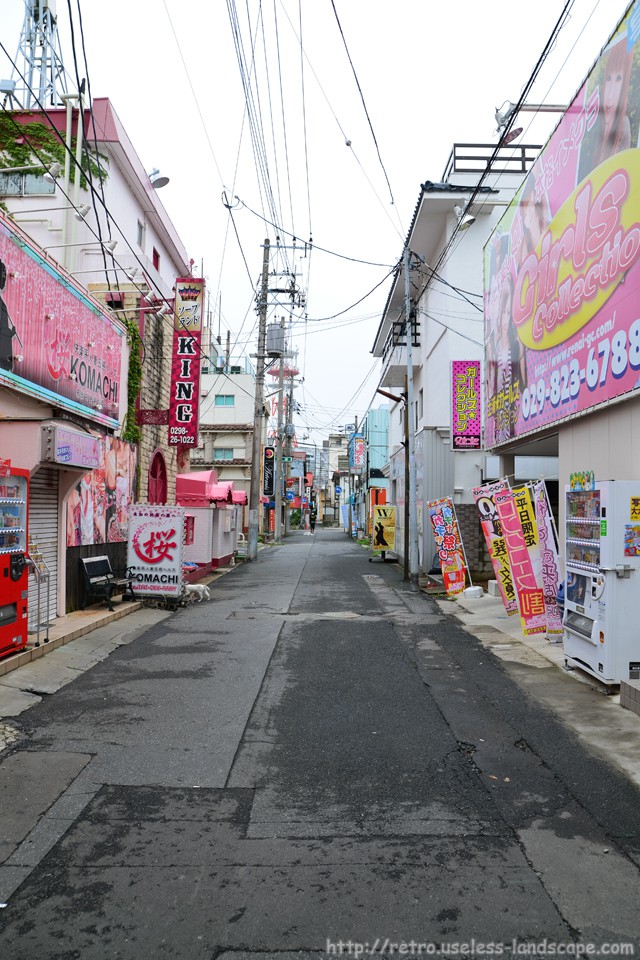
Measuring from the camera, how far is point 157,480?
19219 mm

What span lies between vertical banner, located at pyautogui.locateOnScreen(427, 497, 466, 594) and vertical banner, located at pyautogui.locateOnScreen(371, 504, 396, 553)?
40.1 feet

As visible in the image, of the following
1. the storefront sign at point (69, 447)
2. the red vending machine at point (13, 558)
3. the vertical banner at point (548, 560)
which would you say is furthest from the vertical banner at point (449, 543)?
the red vending machine at point (13, 558)

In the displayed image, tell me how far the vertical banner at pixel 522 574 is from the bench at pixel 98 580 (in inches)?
271

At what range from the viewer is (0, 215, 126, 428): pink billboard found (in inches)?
355

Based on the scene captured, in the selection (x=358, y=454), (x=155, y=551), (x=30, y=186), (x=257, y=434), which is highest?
(x=30, y=186)

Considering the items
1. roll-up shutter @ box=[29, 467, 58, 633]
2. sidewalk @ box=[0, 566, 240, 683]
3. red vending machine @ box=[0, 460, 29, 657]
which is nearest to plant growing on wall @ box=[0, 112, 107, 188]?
roll-up shutter @ box=[29, 467, 58, 633]

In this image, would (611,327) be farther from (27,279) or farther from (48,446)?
(27,279)

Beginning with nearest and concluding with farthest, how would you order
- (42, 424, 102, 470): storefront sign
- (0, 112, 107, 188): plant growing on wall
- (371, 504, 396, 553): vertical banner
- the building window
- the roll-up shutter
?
(42, 424, 102, 470): storefront sign
the roll-up shutter
(0, 112, 107, 188): plant growing on wall
the building window
(371, 504, 396, 553): vertical banner

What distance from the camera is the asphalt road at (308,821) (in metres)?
3.07

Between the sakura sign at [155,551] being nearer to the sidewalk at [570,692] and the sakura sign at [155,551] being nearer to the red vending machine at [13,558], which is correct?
the red vending machine at [13,558]

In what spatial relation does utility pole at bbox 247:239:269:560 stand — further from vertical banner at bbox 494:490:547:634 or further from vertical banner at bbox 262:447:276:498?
vertical banner at bbox 494:490:547:634

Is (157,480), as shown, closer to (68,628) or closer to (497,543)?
(68,628)

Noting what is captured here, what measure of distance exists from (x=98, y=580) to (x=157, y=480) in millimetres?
7398

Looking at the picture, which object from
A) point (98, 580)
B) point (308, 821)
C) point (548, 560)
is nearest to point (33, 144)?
point (98, 580)
